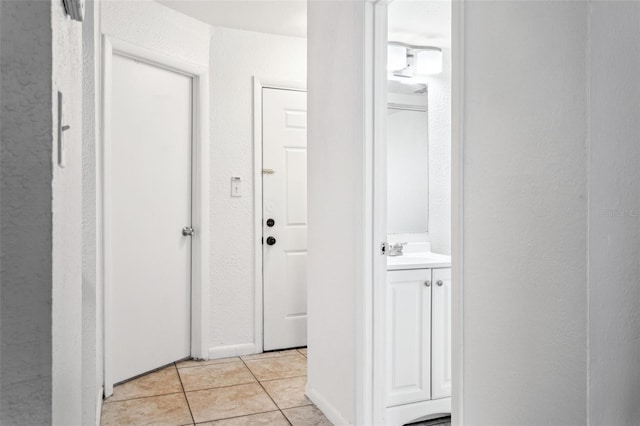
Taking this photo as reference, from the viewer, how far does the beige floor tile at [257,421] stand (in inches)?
98.4

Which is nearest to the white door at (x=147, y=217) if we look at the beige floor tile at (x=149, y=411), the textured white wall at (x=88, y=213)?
the beige floor tile at (x=149, y=411)

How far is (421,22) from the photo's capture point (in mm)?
2896

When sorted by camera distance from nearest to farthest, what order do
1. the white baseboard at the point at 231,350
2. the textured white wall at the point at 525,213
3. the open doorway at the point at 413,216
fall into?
the textured white wall at the point at 525,213
the open doorway at the point at 413,216
the white baseboard at the point at 231,350

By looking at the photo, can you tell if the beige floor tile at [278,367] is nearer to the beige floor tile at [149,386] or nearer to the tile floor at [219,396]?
the tile floor at [219,396]

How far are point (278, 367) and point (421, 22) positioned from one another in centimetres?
232

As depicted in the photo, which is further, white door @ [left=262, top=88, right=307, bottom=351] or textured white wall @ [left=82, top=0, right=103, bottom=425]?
white door @ [left=262, top=88, right=307, bottom=351]

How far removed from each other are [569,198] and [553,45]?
37 cm

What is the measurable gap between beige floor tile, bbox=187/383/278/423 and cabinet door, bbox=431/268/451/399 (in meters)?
0.86

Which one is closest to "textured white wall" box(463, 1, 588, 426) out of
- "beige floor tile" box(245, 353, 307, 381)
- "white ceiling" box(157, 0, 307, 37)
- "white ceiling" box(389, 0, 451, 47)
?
"white ceiling" box(389, 0, 451, 47)

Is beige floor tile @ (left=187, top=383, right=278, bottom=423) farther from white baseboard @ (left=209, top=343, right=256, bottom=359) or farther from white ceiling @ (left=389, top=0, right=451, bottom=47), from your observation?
white ceiling @ (left=389, top=0, right=451, bottom=47)

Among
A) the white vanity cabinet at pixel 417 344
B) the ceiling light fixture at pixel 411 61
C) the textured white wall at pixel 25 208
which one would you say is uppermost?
the ceiling light fixture at pixel 411 61

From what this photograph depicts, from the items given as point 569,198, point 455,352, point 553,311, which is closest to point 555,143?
point 569,198

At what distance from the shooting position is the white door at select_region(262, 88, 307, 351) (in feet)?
12.5

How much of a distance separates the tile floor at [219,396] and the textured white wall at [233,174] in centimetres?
27
